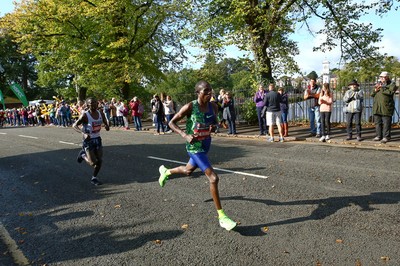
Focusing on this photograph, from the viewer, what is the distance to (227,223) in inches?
175

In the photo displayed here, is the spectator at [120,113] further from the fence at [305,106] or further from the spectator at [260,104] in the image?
the spectator at [260,104]

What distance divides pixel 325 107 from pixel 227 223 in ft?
26.1

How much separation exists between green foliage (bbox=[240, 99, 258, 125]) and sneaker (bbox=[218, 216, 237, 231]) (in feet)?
42.5

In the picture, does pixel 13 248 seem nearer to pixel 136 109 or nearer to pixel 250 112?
pixel 250 112

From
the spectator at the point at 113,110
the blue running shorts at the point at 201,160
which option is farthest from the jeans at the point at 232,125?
the spectator at the point at 113,110

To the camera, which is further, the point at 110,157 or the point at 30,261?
the point at 110,157

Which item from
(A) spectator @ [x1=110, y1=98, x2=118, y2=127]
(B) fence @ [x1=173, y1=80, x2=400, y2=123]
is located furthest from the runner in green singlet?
(A) spectator @ [x1=110, y1=98, x2=118, y2=127]

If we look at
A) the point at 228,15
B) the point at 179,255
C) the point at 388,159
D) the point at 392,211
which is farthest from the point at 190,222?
the point at 228,15

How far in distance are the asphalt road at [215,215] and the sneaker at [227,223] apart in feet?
0.26

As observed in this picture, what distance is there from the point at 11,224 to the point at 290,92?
14.4m

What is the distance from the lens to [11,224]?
211 inches

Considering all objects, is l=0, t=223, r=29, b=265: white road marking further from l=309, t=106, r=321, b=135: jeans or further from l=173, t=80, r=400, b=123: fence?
l=173, t=80, r=400, b=123: fence

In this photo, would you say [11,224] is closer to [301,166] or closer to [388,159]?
[301,166]

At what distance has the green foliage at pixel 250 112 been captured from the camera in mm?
17047
